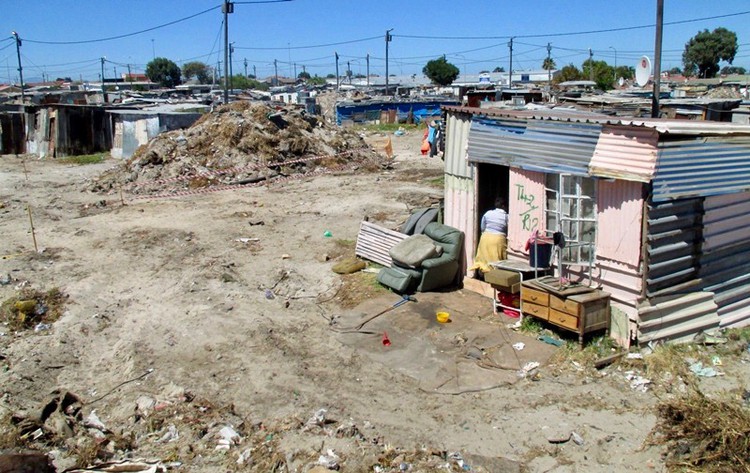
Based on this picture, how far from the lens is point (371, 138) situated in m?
33.3

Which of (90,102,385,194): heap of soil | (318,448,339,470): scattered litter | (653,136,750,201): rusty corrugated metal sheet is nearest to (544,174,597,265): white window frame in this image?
(653,136,750,201): rusty corrugated metal sheet

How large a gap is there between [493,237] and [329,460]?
481cm

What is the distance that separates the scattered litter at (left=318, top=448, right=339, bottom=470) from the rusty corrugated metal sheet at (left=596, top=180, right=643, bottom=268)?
421cm

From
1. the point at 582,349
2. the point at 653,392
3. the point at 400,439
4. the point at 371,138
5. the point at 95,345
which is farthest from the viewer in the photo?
the point at 371,138

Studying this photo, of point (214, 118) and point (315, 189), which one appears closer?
point (315, 189)

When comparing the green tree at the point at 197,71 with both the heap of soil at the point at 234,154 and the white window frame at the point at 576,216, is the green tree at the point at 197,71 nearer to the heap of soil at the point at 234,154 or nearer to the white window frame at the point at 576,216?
the heap of soil at the point at 234,154

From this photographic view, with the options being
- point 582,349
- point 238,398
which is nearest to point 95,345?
point 238,398

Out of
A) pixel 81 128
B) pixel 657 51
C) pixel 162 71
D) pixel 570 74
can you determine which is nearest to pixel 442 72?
pixel 570 74

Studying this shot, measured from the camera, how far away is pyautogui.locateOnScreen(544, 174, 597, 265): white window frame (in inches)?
324

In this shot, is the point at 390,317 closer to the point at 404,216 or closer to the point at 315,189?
the point at 404,216

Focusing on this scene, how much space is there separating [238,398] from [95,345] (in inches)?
114

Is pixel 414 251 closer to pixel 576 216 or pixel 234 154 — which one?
pixel 576 216

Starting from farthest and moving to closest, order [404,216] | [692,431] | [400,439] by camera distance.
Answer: [404,216]
[400,439]
[692,431]

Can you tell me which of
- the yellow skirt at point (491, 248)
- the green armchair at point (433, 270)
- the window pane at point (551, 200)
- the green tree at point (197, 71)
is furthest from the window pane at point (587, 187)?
the green tree at point (197, 71)
